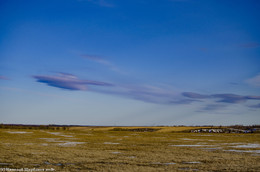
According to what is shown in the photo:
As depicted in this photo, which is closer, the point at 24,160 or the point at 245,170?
the point at 245,170

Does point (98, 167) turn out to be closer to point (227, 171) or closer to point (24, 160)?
point (24, 160)

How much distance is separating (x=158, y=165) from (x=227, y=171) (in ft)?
15.9

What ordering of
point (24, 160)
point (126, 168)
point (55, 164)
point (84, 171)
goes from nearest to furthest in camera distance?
point (84, 171) < point (126, 168) < point (55, 164) < point (24, 160)

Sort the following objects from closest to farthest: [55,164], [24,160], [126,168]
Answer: [126,168] → [55,164] → [24,160]

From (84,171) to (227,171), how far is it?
9.33m

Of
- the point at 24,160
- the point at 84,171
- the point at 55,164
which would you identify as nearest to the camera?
the point at 84,171

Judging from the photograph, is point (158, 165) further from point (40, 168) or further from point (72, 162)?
point (40, 168)

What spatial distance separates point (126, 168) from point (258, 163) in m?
10.6

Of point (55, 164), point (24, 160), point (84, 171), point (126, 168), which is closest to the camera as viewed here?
point (84, 171)

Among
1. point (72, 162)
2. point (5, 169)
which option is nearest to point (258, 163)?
point (72, 162)

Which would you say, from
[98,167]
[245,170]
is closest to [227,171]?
[245,170]

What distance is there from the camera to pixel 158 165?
19906 mm

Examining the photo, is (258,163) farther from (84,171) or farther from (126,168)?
(84,171)

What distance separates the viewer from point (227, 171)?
17.7m
